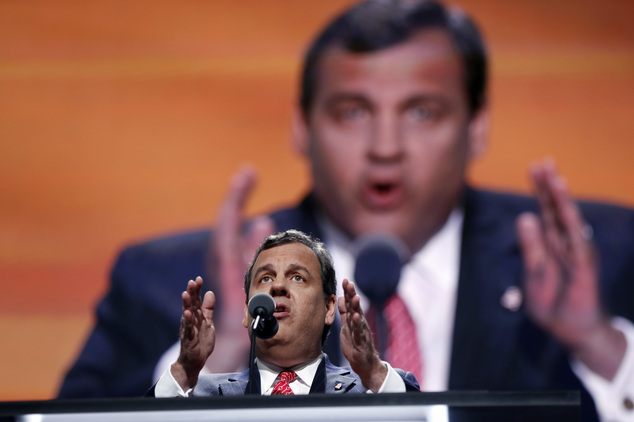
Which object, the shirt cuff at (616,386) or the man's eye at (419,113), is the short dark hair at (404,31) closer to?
the man's eye at (419,113)

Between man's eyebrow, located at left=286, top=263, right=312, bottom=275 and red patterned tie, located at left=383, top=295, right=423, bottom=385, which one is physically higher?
man's eyebrow, located at left=286, top=263, right=312, bottom=275

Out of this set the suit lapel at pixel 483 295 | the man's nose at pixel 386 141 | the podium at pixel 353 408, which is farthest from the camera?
the man's nose at pixel 386 141

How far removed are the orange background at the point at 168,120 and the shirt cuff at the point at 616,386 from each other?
0.63 m

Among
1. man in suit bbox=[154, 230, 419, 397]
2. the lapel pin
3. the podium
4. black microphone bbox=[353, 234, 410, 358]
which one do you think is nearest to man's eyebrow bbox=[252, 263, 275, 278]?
man in suit bbox=[154, 230, 419, 397]

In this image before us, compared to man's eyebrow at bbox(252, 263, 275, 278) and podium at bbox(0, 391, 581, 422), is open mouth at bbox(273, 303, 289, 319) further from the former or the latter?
podium at bbox(0, 391, 581, 422)

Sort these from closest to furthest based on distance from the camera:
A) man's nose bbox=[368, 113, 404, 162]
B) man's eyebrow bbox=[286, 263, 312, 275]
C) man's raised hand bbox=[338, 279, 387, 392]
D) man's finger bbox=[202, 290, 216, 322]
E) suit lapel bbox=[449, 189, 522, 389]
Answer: man's raised hand bbox=[338, 279, 387, 392], man's finger bbox=[202, 290, 216, 322], man's eyebrow bbox=[286, 263, 312, 275], suit lapel bbox=[449, 189, 522, 389], man's nose bbox=[368, 113, 404, 162]

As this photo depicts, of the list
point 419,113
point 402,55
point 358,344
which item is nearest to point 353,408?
point 358,344

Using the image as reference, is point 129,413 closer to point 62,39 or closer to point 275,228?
point 275,228

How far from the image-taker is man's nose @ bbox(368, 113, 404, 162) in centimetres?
415

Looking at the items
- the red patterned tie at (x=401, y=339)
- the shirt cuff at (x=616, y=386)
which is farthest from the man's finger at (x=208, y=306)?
the shirt cuff at (x=616, y=386)

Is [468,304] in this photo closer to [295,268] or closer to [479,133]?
[479,133]

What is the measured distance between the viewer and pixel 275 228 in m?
4.21

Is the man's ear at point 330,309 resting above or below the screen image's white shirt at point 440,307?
above

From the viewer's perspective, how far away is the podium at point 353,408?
155cm
